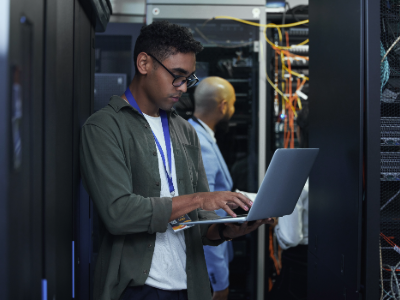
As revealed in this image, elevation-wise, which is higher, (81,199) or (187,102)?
(187,102)

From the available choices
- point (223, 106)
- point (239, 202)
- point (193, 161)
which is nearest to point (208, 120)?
point (223, 106)

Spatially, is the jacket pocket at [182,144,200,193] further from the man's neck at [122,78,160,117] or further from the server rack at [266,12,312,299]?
the server rack at [266,12,312,299]

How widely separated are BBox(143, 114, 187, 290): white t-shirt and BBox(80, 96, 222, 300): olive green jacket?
2 centimetres

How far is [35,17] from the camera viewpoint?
2.39 ft

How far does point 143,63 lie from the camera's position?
1307 mm

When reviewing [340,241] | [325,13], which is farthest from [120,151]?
[325,13]

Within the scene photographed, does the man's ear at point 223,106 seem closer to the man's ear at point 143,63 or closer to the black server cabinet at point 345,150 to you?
the black server cabinet at point 345,150

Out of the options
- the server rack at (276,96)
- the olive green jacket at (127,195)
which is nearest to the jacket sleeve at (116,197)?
the olive green jacket at (127,195)

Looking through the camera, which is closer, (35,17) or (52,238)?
(35,17)

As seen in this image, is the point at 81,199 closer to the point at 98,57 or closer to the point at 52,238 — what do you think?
the point at 52,238

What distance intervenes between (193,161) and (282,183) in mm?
442

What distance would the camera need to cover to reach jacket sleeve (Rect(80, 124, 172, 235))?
106 centimetres

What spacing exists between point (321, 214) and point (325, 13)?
2.51 feet

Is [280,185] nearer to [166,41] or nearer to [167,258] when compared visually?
[167,258]
